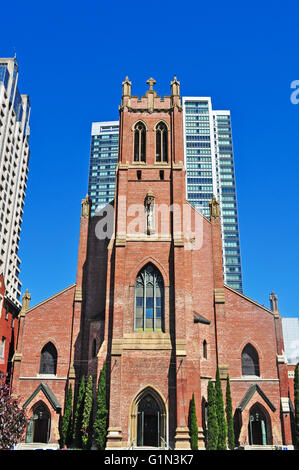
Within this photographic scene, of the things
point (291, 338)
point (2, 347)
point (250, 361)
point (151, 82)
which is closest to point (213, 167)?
point (291, 338)

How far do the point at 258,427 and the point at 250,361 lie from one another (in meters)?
4.87

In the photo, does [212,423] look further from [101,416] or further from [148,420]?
[101,416]

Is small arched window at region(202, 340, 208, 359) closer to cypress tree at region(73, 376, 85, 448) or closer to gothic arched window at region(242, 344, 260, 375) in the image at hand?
gothic arched window at region(242, 344, 260, 375)

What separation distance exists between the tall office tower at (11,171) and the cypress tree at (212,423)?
50341 mm

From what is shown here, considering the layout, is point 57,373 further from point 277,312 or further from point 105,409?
point 277,312

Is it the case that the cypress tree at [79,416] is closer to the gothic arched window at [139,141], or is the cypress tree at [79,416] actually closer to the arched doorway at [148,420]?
the arched doorway at [148,420]

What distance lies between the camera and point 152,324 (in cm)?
3145

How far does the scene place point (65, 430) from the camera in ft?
106

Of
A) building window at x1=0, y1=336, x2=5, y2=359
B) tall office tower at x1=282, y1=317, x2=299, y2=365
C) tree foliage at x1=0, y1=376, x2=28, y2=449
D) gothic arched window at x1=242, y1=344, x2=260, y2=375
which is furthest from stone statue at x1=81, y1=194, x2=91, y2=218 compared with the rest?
tall office tower at x1=282, y1=317, x2=299, y2=365

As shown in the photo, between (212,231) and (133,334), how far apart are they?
1220cm

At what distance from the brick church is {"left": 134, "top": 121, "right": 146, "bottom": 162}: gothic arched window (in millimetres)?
92

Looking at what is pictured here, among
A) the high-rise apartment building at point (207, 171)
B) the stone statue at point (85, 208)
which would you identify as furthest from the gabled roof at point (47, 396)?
the high-rise apartment building at point (207, 171)

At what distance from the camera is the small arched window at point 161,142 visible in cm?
3819
